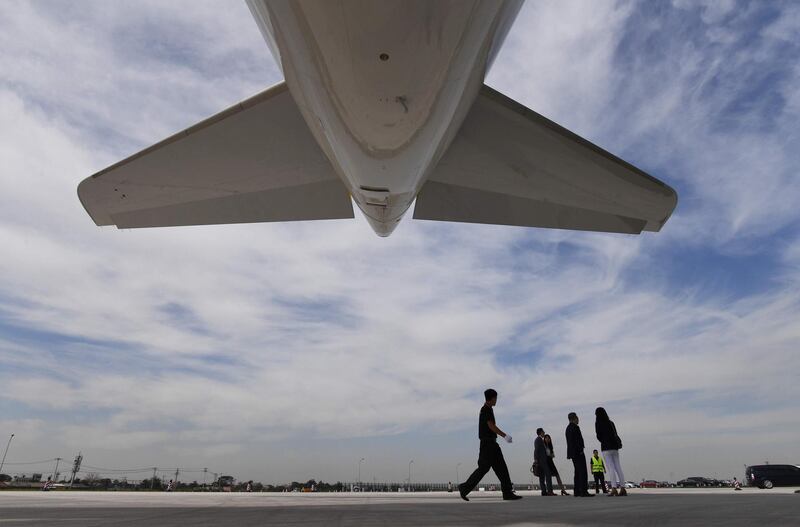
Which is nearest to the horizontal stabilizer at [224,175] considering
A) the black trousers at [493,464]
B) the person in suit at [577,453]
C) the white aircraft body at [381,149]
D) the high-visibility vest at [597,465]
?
the white aircraft body at [381,149]

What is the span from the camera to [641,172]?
859cm

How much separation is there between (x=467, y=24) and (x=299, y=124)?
4.49 m

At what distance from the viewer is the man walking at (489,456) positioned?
23.4ft

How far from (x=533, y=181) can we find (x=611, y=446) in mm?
5436

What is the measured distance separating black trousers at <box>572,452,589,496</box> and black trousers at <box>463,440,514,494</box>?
2.80 meters

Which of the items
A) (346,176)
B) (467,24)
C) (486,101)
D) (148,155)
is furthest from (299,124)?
(467,24)

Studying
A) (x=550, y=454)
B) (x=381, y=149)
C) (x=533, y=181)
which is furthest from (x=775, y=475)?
(x=381, y=149)

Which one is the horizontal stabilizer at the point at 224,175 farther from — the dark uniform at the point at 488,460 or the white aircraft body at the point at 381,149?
the dark uniform at the point at 488,460

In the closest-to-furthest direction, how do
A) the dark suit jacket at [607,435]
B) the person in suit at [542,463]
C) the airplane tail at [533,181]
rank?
the airplane tail at [533,181], the dark suit jacket at [607,435], the person in suit at [542,463]

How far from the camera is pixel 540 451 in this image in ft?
35.2

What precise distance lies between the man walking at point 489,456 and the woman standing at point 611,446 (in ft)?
9.10

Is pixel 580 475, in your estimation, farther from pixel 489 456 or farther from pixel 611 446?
pixel 489 456

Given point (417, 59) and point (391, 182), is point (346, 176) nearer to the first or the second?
point (391, 182)

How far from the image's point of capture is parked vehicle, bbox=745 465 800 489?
25.2 m
